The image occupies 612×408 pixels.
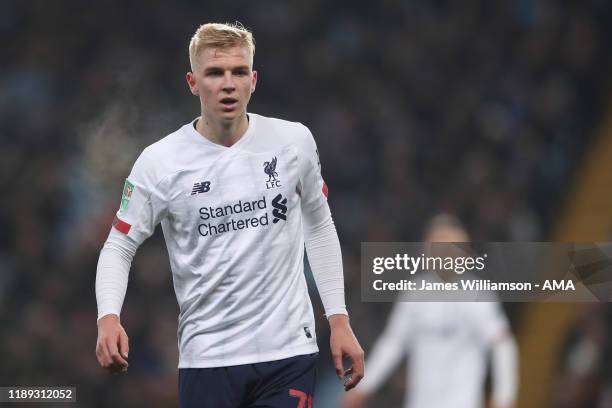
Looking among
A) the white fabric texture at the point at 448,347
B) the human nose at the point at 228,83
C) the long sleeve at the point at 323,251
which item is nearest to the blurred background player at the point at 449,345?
the white fabric texture at the point at 448,347

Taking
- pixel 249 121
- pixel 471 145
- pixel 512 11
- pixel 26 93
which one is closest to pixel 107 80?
pixel 26 93

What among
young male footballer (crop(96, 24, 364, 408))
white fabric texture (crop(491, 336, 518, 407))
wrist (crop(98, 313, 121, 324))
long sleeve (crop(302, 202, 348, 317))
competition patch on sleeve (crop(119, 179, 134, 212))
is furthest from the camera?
white fabric texture (crop(491, 336, 518, 407))

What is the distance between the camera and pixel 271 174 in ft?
13.3

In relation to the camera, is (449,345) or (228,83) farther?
(449,345)

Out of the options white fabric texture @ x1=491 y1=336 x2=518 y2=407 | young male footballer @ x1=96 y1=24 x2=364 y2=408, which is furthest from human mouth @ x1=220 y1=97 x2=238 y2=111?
white fabric texture @ x1=491 y1=336 x2=518 y2=407

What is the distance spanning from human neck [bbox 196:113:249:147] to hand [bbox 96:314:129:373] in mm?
741

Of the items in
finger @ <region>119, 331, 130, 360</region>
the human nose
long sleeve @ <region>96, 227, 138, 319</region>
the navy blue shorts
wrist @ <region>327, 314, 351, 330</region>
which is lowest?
the navy blue shorts

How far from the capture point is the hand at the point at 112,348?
3678 millimetres

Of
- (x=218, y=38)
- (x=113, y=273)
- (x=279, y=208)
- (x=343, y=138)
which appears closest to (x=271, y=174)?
(x=279, y=208)

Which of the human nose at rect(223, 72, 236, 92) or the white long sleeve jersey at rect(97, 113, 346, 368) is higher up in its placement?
the human nose at rect(223, 72, 236, 92)

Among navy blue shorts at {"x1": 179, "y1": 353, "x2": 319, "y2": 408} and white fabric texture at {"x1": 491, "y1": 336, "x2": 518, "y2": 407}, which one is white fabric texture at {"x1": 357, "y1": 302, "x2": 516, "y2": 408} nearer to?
white fabric texture at {"x1": 491, "y1": 336, "x2": 518, "y2": 407}

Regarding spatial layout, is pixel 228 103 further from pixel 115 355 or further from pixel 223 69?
pixel 115 355

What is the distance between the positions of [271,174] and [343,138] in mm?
7281

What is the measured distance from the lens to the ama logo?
4.03 metres
